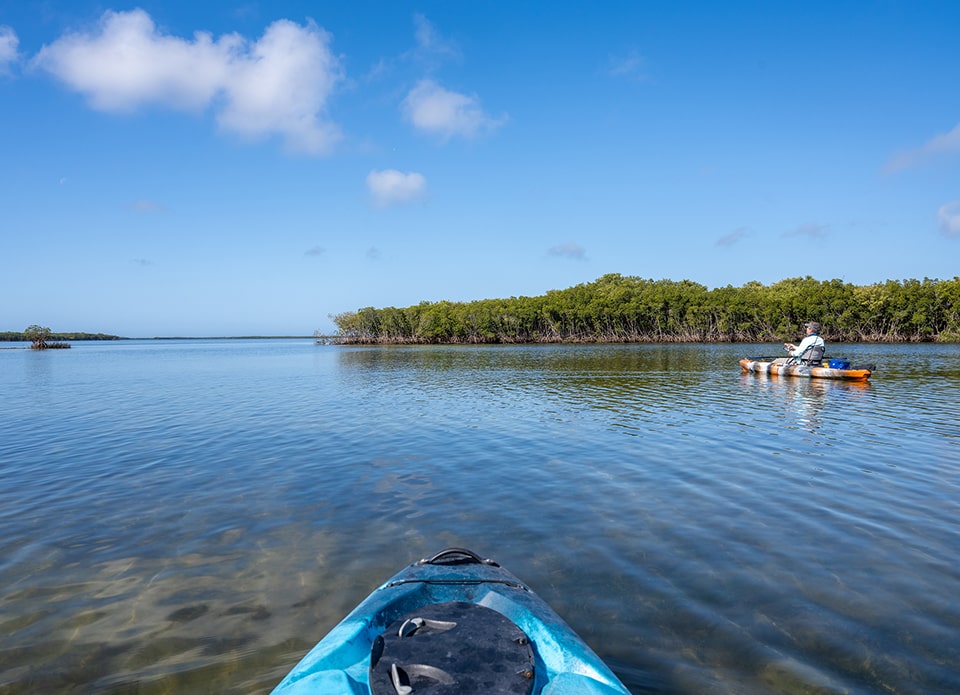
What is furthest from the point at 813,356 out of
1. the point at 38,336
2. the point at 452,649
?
the point at 38,336

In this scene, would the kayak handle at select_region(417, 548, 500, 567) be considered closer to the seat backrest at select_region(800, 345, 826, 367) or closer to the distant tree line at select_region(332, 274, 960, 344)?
the seat backrest at select_region(800, 345, 826, 367)

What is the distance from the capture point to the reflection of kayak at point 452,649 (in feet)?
9.20

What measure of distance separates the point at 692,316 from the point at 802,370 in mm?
72530

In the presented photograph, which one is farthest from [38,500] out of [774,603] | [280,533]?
[774,603]

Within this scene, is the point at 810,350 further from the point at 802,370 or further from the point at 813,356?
the point at 802,370

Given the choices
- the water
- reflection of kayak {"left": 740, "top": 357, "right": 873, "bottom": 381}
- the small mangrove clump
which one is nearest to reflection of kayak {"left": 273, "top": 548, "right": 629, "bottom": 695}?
the water

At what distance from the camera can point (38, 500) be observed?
837cm

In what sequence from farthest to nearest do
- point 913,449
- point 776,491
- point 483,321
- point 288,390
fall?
point 483,321 → point 288,390 → point 913,449 → point 776,491

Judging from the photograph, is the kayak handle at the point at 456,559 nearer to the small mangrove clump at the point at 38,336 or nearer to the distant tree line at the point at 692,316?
the distant tree line at the point at 692,316

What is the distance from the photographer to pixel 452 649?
3041mm

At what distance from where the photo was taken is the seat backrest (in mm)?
25188

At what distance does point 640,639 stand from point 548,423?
10513mm

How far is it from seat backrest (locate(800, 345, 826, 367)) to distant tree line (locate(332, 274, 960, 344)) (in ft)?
224

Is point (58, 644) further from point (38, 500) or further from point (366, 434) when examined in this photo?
point (366, 434)
